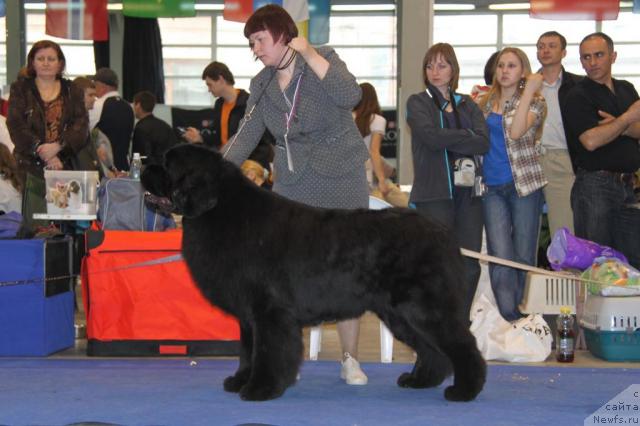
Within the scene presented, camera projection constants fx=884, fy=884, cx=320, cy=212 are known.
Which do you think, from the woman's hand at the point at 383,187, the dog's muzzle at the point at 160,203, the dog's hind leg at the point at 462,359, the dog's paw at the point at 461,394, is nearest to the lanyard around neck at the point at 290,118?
the dog's muzzle at the point at 160,203

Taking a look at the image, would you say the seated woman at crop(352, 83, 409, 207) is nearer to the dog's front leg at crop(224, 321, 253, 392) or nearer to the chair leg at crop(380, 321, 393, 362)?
the chair leg at crop(380, 321, 393, 362)

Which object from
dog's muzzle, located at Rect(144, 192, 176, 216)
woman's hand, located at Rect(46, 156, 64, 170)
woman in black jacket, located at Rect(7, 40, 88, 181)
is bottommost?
dog's muzzle, located at Rect(144, 192, 176, 216)

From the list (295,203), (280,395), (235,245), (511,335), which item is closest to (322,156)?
(295,203)

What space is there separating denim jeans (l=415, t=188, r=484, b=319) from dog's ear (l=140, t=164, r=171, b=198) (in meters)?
1.89

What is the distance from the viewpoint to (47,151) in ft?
19.2

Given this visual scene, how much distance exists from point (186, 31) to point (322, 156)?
15.0m

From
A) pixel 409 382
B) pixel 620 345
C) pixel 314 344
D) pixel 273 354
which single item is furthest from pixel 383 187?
pixel 273 354

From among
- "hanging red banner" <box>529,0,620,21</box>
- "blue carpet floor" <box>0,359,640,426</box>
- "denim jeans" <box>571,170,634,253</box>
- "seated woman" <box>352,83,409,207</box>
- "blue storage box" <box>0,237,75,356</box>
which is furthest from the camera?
"hanging red banner" <box>529,0,620,21</box>

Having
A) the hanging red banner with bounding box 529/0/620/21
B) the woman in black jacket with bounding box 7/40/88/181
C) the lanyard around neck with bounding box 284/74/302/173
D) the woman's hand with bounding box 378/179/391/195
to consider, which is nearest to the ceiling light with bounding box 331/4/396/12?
the hanging red banner with bounding box 529/0/620/21

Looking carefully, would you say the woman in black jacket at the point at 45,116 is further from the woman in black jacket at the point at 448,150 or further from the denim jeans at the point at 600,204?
the denim jeans at the point at 600,204

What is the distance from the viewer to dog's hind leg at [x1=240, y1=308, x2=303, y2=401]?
12.4 feet

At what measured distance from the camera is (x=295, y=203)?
13.0 ft

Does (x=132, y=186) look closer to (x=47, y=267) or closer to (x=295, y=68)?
(x=47, y=267)

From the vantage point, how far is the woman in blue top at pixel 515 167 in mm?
5480
